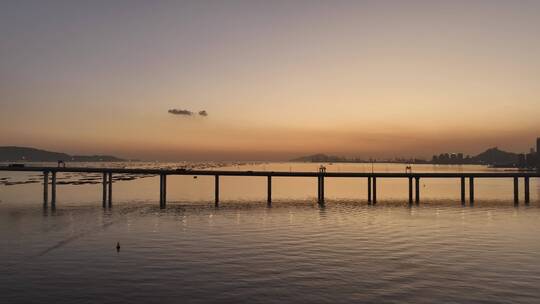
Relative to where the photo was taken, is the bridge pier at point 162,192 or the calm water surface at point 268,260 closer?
the calm water surface at point 268,260

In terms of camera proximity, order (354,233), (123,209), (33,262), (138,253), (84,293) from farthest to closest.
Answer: (123,209), (354,233), (138,253), (33,262), (84,293)

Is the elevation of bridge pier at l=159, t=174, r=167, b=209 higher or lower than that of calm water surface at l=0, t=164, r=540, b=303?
higher

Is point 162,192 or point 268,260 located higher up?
point 162,192

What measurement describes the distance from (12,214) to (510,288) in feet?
243

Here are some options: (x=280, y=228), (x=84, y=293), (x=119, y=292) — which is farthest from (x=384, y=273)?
(x=280, y=228)

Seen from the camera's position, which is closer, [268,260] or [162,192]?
[268,260]

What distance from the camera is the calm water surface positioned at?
27.2m

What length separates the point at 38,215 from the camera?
73000 millimetres

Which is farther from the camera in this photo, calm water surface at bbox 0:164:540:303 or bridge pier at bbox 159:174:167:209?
bridge pier at bbox 159:174:167:209

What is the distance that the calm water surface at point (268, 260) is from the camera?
27.2 m

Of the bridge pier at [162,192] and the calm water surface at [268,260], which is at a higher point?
the bridge pier at [162,192]

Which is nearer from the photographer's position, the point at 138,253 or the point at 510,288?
the point at 510,288

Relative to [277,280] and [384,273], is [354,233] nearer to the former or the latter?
[384,273]

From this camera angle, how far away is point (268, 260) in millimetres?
37031
